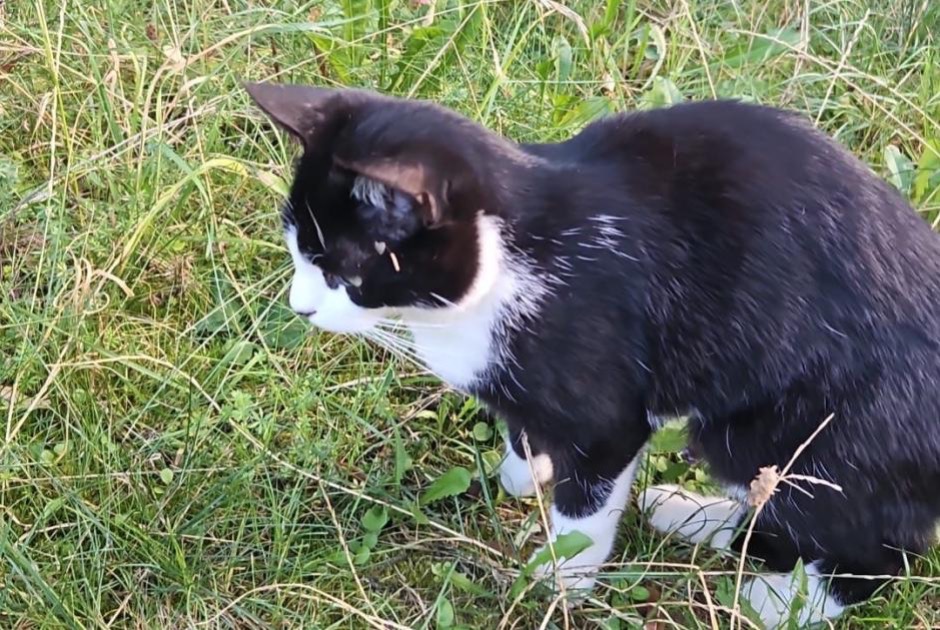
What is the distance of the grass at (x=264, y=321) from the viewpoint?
1472 millimetres

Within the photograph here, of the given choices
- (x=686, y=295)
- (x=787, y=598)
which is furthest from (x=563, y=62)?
(x=787, y=598)

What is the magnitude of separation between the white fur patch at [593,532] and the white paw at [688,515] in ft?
0.27

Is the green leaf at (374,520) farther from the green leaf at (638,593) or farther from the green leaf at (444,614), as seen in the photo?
the green leaf at (638,593)

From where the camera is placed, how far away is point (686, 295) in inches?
51.5

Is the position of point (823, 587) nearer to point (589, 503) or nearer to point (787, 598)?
point (787, 598)

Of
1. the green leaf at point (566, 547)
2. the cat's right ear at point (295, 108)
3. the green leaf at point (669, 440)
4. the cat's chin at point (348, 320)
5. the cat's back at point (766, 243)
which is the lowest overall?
the green leaf at point (669, 440)

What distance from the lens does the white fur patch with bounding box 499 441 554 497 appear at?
1.57m

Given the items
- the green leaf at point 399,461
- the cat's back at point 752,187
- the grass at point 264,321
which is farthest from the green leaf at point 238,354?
the cat's back at point 752,187

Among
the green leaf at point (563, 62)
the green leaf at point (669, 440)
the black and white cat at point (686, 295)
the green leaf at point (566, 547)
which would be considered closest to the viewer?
the black and white cat at point (686, 295)

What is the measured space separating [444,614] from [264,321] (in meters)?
0.59

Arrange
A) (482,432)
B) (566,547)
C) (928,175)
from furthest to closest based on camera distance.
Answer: (928,175) → (482,432) → (566,547)

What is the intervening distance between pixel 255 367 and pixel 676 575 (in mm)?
726

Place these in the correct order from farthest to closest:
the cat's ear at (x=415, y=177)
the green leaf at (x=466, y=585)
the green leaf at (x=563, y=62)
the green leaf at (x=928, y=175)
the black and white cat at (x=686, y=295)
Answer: the green leaf at (x=563, y=62)
the green leaf at (x=928, y=175)
the green leaf at (x=466, y=585)
the black and white cat at (x=686, y=295)
the cat's ear at (x=415, y=177)

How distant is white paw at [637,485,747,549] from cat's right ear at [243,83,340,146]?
0.75m
